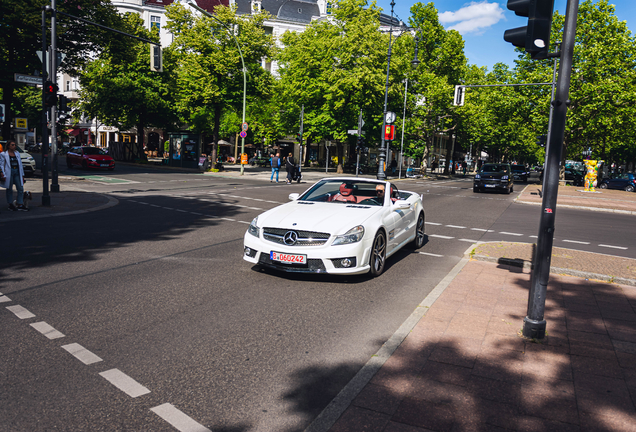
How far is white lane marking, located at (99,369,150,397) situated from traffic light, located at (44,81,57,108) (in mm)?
13809

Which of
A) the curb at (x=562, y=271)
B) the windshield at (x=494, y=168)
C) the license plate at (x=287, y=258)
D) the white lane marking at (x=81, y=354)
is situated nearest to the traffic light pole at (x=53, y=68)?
the license plate at (x=287, y=258)

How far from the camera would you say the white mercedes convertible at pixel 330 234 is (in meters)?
6.31

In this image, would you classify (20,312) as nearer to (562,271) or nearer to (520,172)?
(562,271)

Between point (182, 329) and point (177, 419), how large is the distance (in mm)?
1659

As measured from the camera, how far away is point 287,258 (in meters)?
6.35

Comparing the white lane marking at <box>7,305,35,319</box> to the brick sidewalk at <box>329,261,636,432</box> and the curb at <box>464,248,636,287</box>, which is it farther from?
the curb at <box>464,248,636,287</box>

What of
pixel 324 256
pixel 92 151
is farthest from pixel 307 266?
pixel 92 151

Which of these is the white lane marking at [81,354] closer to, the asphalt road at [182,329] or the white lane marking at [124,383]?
the asphalt road at [182,329]

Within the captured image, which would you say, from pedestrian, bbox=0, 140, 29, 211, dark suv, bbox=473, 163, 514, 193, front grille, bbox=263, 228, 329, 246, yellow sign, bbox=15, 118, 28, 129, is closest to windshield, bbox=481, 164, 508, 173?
dark suv, bbox=473, 163, 514, 193

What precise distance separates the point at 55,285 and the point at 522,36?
19.3ft

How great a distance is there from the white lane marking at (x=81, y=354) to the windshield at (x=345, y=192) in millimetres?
4558

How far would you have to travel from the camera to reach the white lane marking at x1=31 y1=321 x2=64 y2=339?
445 cm

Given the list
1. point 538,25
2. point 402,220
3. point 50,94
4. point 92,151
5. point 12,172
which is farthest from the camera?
point 92,151

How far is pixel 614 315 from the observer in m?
5.46
